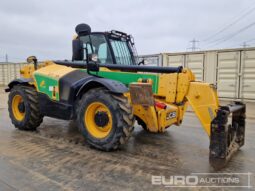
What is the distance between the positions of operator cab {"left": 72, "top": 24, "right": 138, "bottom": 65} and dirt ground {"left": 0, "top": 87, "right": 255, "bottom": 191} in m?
1.65

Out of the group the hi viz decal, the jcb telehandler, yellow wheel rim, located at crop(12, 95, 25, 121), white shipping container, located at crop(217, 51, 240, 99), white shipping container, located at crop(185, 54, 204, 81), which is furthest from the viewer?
white shipping container, located at crop(185, 54, 204, 81)

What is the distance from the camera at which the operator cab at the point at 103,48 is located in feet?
15.7

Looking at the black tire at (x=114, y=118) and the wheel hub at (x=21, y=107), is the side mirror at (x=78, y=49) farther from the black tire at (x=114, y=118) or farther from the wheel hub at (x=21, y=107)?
the wheel hub at (x=21, y=107)

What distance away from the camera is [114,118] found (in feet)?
13.1

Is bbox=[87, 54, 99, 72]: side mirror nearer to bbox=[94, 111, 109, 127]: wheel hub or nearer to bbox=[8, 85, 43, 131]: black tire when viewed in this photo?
bbox=[94, 111, 109, 127]: wheel hub

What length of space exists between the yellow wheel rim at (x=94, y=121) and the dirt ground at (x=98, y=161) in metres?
0.31

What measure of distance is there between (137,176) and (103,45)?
3.00m

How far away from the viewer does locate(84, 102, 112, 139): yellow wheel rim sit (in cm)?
425

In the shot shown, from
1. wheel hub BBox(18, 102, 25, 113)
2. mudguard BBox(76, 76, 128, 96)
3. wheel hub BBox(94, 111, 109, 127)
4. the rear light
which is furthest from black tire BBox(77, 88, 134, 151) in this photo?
wheel hub BBox(18, 102, 25, 113)

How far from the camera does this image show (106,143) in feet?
13.6

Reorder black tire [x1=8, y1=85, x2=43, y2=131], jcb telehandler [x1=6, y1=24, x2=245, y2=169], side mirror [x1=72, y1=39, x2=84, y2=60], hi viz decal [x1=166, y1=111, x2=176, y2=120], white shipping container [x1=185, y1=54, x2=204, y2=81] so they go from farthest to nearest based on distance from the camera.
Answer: white shipping container [x1=185, y1=54, x2=204, y2=81] → black tire [x1=8, y1=85, x2=43, y2=131] → side mirror [x1=72, y1=39, x2=84, y2=60] → hi viz decal [x1=166, y1=111, x2=176, y2=120] → jcb telehandler [x1=6, y1=24, x2=245, y2=169]

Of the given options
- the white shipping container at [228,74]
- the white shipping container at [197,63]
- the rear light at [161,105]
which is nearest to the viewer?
the rear light at [161,105]

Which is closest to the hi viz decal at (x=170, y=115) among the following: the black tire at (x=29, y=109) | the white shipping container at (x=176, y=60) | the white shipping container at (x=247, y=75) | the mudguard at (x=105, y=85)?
the mudguard at (x=105, y=85)

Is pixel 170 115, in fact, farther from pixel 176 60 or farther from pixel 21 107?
pixel 176 60
